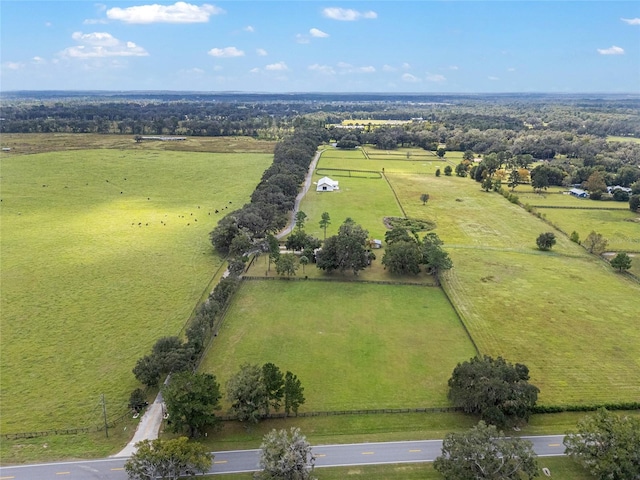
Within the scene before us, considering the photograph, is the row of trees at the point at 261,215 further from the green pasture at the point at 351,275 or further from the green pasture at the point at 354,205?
the green pasture at the point at 354,205

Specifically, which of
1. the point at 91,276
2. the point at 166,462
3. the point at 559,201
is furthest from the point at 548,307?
the point at 559,201

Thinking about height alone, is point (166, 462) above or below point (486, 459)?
below

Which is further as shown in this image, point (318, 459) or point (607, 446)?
point (318, 459)

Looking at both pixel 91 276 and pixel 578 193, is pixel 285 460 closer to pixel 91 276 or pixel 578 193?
pixel 91 276

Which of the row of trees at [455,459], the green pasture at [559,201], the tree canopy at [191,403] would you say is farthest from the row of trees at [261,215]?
the green pasture at [559,201]

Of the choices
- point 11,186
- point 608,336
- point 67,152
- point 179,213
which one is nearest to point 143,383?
point 608,336

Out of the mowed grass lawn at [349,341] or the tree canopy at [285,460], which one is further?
the mowed grass lawn at [349,341]

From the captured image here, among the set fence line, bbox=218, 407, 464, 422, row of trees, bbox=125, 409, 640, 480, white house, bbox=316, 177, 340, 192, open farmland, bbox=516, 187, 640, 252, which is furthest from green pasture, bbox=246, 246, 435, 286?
white house, bbox=316, 177, 340, 192

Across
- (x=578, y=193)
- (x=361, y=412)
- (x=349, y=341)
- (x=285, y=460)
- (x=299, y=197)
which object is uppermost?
(x=578, y=193)
